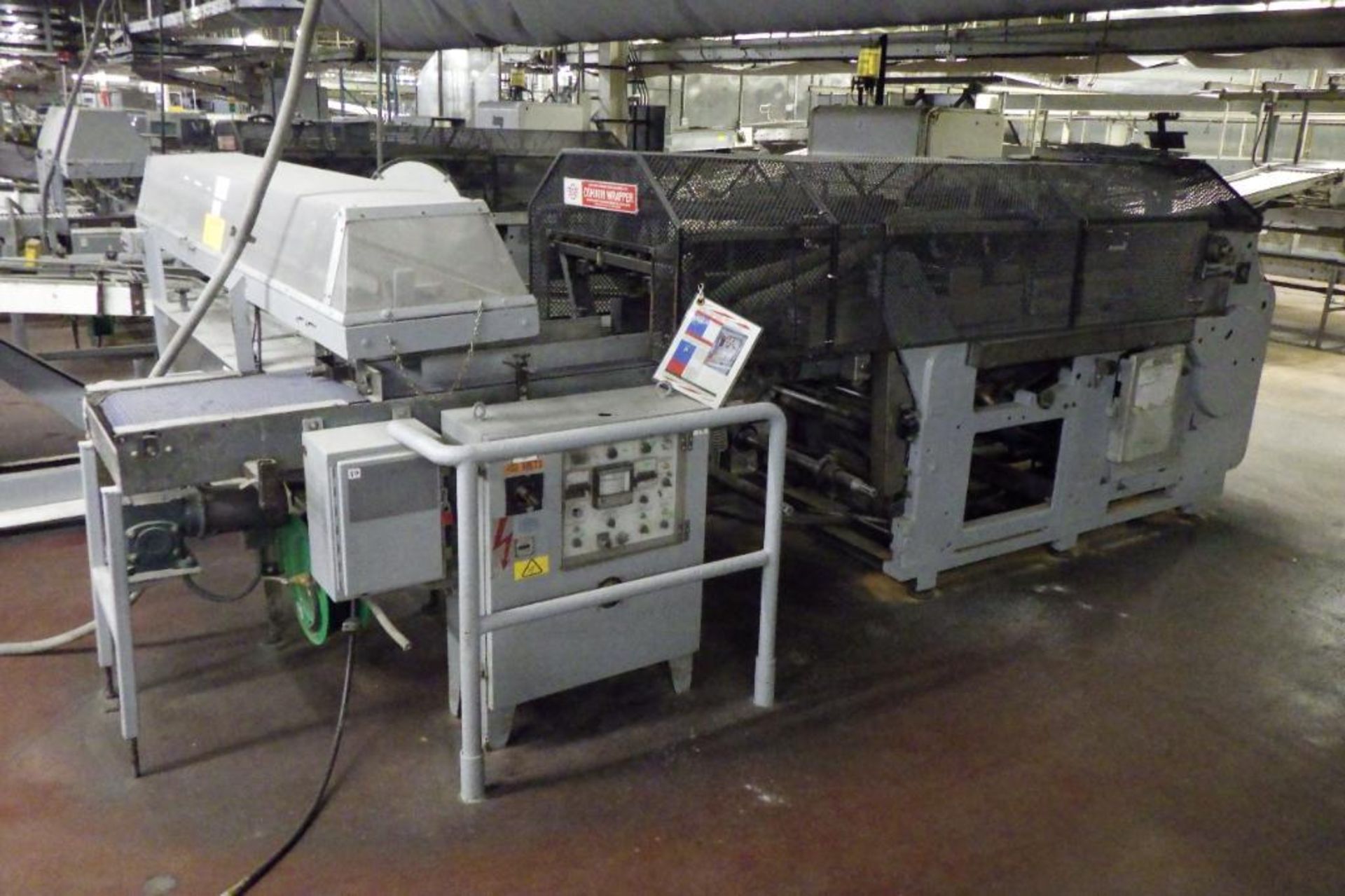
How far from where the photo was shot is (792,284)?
2869 millimetres

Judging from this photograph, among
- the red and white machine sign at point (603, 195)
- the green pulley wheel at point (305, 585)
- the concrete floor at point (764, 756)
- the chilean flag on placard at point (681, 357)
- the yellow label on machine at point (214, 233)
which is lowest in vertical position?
the concrete floor at point (764, 756)

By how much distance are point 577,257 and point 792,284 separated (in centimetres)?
75

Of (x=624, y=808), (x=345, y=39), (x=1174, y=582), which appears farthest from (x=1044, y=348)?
(x=345, y=39)

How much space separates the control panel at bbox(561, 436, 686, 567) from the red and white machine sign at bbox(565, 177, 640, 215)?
78 centimetres

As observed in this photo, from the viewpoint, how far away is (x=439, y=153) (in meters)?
5.53

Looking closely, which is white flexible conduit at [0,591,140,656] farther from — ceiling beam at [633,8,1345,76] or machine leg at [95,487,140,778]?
ceiling beam at [633,8,1345,76]

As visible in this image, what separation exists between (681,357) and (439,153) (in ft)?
11.6

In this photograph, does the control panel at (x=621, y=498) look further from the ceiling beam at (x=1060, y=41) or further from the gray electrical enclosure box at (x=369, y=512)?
the ceiling beam at (x=1060, y=41)

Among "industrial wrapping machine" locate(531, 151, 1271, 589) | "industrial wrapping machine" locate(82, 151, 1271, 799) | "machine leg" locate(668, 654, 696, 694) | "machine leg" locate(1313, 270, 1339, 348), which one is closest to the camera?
"industrial wrapping machine" locate(82, 151, 1271, 799)

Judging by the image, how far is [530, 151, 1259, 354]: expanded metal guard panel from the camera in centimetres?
279

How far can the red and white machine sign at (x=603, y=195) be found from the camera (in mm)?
2889

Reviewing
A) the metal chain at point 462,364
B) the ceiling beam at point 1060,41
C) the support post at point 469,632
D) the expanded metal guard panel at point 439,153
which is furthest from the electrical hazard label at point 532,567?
the expanded metal guard panel at point 439,153

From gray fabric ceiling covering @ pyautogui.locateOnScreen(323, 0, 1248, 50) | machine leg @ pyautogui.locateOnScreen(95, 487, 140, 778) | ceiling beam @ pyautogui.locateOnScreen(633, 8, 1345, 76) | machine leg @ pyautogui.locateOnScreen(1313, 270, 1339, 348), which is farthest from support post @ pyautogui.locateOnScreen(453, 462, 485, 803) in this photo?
machine leg @ pyautogui.locateOnScreen(1313, 270, 1339, 348)

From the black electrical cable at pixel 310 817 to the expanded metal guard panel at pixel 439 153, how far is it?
341cm
